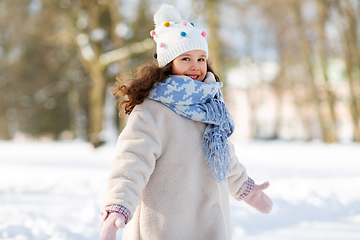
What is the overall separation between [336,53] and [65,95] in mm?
16544

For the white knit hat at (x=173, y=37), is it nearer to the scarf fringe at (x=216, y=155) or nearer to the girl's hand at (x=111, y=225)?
the scarf fringe at (x=216, y=155)

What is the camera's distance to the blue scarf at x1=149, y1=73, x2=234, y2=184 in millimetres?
1655

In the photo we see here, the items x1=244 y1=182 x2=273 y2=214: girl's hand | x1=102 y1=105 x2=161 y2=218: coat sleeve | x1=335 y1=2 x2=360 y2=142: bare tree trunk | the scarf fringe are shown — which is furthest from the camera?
x1=335 y1=2 x2=360 y2=142: bare tree trunk

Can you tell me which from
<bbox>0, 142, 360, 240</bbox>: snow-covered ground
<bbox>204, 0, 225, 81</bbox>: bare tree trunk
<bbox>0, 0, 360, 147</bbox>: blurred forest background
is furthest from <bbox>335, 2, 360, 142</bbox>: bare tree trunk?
<bbox>0, 142, 360, 240</bbox>: snow-covered ground

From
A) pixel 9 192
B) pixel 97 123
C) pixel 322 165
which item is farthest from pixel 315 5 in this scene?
pixel 9 192

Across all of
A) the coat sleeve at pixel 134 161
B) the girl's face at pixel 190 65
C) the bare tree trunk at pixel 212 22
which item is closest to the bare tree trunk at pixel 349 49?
the bare tree trunk at pixel 212 22

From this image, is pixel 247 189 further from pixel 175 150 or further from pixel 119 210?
pixel 119 210

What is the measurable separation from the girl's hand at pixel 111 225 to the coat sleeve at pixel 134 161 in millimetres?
53

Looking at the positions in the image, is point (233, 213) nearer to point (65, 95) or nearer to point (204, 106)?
point (204, 106)

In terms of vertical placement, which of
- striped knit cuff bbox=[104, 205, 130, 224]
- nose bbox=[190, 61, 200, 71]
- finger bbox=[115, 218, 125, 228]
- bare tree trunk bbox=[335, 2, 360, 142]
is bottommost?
finger bbox=[115, 218, 125, 228]

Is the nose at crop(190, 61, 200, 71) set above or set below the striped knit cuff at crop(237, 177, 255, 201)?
above

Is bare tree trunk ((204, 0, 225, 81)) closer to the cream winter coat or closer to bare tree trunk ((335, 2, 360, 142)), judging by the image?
bare tree trunk ((335, 2, 360, 142))

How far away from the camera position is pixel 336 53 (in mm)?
16547

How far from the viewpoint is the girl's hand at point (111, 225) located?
1.33 metres
